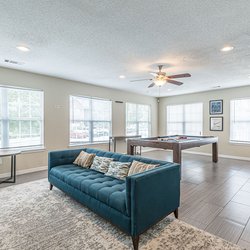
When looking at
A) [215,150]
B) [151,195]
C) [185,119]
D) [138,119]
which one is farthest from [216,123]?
[151,195]

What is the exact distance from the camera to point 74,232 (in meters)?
2.14

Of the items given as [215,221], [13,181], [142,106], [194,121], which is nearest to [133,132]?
[142,106]

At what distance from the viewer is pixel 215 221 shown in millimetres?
2408

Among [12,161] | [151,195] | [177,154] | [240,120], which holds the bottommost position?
[12,161]

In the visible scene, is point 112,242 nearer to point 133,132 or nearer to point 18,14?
point 18,14

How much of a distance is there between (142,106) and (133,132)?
1.39 metres

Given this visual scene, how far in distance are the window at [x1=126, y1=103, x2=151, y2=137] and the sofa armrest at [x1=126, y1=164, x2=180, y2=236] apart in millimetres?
5292

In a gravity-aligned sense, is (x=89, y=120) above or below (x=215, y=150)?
above

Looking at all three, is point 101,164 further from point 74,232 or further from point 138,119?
point 138,119

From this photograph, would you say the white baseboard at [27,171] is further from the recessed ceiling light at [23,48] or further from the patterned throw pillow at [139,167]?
the patterned throw pillow at [139,167]

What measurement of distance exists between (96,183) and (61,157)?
145 cm

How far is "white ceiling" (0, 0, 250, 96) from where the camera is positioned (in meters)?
2.04

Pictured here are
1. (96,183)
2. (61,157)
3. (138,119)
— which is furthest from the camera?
(138,119)

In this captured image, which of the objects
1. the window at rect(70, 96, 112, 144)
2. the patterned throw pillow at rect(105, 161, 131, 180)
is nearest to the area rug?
the patterned throw pillow at rect(105, 161, 131, 180)
